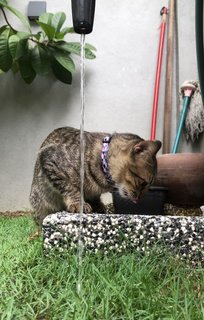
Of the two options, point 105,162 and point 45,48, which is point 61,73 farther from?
point 105,162

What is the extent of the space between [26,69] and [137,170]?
189 centimetres

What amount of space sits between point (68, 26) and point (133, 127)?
1022mm

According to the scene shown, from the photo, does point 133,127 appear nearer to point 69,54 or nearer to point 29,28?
point 69,54

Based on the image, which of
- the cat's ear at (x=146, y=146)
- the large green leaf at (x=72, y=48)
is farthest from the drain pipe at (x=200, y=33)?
the large green leaf at (x=72, y=48)

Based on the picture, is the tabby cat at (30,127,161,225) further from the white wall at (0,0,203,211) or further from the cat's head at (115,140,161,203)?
the white wall at (0,0,203,211)

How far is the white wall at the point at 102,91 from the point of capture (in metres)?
3.86

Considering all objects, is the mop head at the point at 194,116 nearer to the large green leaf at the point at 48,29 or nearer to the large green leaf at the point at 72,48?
the large green leaf at the point at 72,48

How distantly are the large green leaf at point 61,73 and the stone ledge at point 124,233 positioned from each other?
2232 millimetres

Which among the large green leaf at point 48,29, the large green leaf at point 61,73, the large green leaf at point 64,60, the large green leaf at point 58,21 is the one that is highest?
the large green leaf at point 58,21

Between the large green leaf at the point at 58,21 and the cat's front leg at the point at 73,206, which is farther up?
the large green leaf at the point at 58,21

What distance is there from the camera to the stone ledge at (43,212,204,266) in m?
1.67

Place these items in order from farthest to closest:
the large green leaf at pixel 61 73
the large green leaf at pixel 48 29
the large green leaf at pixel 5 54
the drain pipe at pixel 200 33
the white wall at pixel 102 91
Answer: the white wall at pixel 102 91
the large green leaf at pixel 61 73
the large green leaf at pixel 48 29
the large green leaf at pixel 5 54
the drain pipe at pixel 200 33

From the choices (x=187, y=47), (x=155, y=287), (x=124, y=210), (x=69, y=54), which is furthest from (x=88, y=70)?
(x=155, y=287)

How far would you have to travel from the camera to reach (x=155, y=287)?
1.29m
